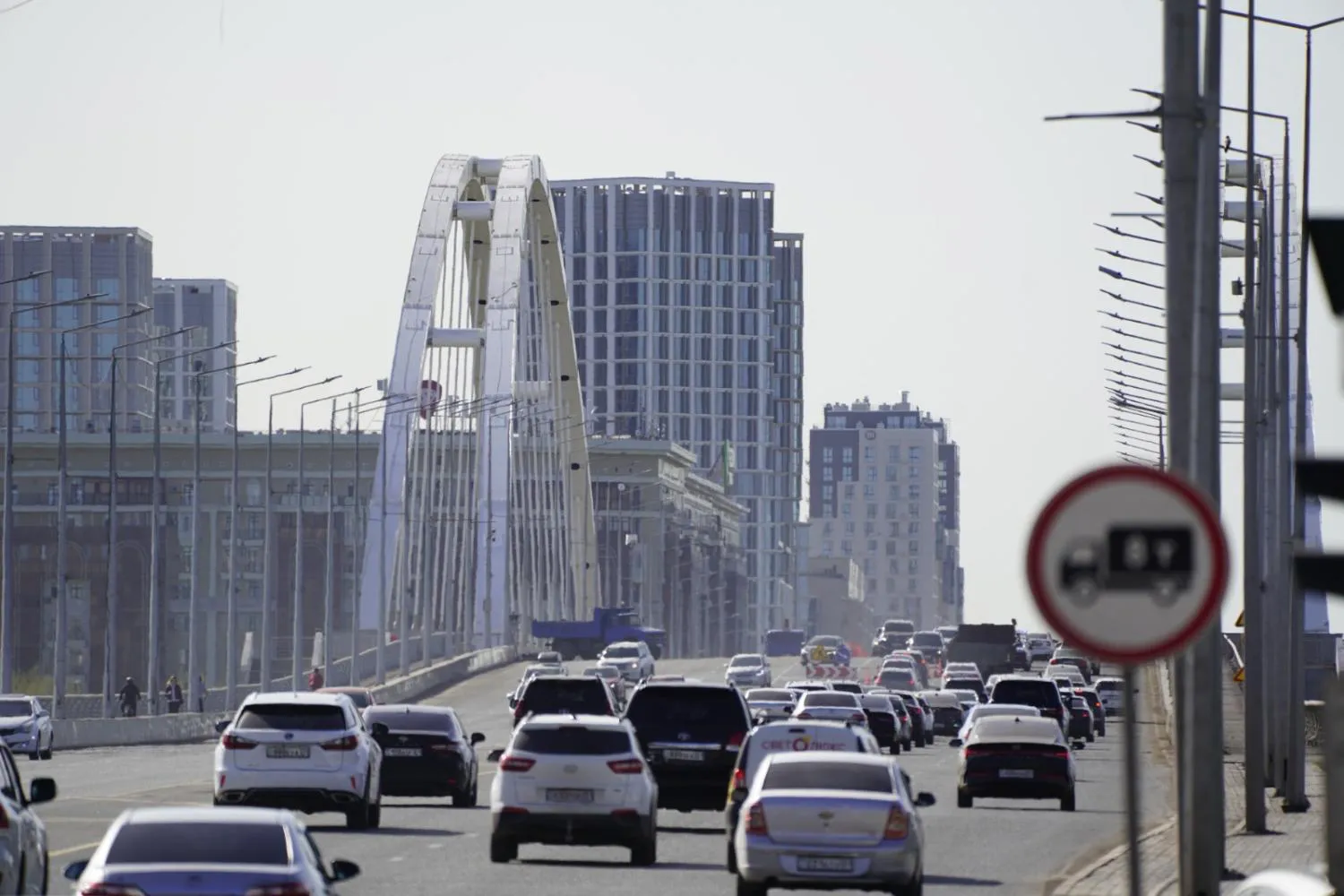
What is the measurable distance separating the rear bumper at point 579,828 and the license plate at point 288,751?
434 cm

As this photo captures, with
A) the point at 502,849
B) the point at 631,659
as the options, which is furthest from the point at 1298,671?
the point at 631,659

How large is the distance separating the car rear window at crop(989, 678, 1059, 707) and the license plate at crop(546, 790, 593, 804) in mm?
34610

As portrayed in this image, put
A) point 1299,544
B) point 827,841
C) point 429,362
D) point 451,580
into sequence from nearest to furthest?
point 827,841 → point 1299,544 → point 451,580 → point 429,362

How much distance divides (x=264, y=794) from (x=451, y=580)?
87.9 meters

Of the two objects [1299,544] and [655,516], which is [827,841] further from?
[655,516]

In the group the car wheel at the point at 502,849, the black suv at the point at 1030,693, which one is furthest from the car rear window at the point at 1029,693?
the car wheel at the point at 502,849

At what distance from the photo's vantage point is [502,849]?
88.6 ft

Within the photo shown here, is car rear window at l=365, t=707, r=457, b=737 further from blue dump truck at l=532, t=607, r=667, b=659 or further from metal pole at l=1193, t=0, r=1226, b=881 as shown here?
blue dump truck at l=532, t=607, r=667, b=659

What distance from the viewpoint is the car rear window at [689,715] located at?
34344 mm

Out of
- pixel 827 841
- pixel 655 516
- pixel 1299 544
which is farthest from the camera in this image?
pixel 655 516

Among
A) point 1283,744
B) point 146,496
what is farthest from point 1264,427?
point 146,496

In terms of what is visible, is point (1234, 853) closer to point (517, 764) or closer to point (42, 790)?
point (517, 764)

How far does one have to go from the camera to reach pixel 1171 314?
57.0 ft

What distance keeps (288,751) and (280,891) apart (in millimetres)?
16854
